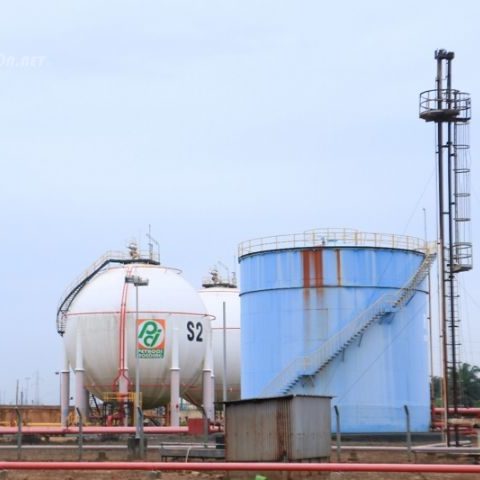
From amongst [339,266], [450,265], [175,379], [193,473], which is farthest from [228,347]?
[193,473]

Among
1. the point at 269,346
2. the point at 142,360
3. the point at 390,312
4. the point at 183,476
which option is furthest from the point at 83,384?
the point at 183,476

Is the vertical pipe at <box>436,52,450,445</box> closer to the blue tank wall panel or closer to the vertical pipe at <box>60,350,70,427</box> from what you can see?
the blue tank wall panel

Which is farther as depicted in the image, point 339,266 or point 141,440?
point 339,266

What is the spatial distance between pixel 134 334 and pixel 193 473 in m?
28.5

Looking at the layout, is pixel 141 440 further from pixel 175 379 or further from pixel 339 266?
pixel 175 379

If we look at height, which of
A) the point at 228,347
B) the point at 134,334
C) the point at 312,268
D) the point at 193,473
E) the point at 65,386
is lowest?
the point at 193,473

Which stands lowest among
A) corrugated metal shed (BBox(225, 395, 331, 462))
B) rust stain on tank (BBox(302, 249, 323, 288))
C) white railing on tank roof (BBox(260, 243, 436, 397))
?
corrugated metal shed (BBox(225, 395, 331, 462))

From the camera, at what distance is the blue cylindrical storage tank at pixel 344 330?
39.2 meters

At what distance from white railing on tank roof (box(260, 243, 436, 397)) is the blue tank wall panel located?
0.19 m

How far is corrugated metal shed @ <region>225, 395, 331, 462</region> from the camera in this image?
2177 cm

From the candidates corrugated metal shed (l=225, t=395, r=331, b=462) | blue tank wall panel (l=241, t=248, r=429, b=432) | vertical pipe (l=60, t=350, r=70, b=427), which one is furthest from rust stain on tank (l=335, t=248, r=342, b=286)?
vertical pipe (l=60, t=350, r=70, b=427)

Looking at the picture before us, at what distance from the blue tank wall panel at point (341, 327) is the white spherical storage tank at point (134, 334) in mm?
10374

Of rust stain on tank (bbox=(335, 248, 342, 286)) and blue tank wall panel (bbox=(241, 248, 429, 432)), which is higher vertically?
rust stain on tank (bbox=(335, 248, 342, 286))

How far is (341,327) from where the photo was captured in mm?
39500
